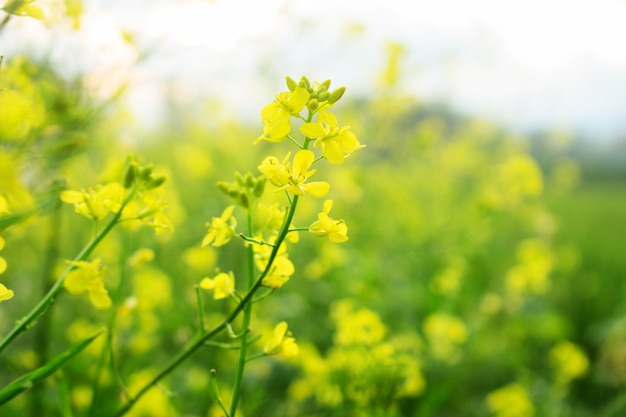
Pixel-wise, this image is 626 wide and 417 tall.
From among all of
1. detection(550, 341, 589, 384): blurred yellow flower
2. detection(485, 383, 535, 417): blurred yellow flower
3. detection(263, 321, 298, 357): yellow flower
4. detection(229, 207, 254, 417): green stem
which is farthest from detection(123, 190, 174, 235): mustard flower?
detection(550, 341, 589, 384): blurred yellow flower

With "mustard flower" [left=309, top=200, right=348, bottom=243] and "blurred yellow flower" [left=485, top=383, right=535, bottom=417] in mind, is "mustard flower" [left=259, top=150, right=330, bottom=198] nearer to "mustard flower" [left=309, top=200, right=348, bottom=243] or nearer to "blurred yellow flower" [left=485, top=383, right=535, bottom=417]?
"mustard flower" [left=309, top=200, right=348, bottom=243]

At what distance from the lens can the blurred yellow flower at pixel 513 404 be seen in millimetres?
2289

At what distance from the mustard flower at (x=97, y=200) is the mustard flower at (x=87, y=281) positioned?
0.09 metres

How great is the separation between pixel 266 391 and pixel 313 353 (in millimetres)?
476

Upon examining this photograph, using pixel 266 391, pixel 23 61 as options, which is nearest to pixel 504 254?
pixel 266 391

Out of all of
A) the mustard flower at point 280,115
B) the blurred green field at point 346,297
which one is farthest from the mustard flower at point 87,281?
the mustard flower at point 280,115

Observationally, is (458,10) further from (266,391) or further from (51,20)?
(51,20)

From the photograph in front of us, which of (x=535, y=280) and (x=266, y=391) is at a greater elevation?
(x=535, y=280)

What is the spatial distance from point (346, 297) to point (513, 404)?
2.66 feet

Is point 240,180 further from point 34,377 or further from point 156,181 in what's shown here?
point 34,377

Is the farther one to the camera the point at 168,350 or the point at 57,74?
the point at 168,350

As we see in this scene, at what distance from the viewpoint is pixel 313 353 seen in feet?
6.87

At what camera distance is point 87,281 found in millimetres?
809

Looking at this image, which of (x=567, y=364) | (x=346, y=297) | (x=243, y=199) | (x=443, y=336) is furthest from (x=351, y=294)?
(x=243, y=199)
